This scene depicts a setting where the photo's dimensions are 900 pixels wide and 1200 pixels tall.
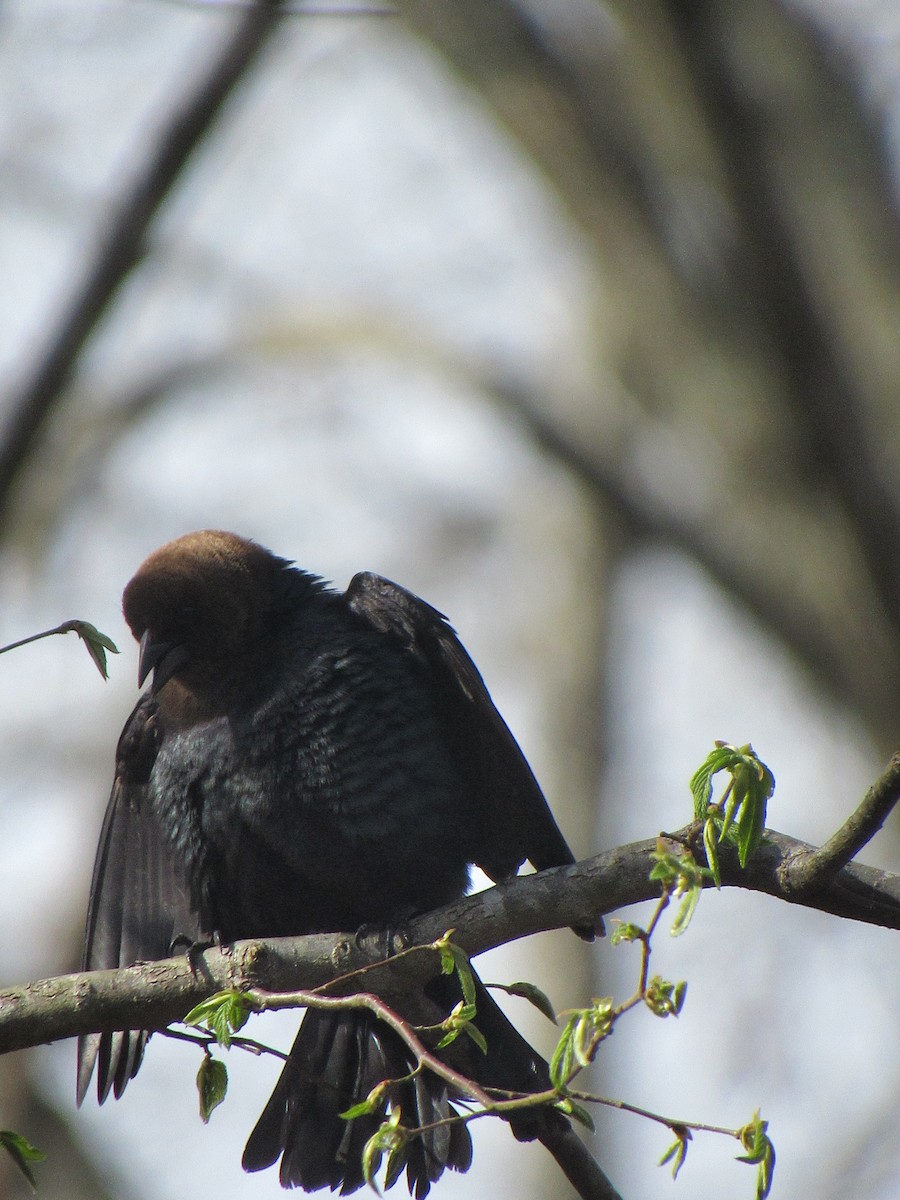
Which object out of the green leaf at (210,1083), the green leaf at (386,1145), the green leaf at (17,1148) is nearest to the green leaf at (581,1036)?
the green leaf at (386,1145)

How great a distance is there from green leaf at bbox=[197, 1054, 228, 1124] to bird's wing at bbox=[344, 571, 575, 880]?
137cm

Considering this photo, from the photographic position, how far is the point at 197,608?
4.27 meters

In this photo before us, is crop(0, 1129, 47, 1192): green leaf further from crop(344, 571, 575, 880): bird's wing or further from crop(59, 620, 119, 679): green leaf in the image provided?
crop(344, 571, 575, 880): bird's wing

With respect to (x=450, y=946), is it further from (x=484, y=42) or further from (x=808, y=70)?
(x=484, y=42)

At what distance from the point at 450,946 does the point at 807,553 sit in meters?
5.08

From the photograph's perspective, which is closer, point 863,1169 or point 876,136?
point 876,136

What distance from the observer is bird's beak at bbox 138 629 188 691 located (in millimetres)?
4203

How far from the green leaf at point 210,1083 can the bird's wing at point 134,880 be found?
4.69ft

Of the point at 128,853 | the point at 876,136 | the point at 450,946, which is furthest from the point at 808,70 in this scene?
the point at 450,946

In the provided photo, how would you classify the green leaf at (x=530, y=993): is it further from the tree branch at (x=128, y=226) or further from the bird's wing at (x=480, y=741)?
the tree branch at (x=128, y=226)

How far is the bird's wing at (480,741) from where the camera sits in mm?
3814

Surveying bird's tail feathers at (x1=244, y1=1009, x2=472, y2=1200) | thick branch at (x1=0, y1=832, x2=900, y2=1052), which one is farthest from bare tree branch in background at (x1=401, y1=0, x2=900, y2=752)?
thick branch at (x1=0, y1=832, x2=900, y2=1052)

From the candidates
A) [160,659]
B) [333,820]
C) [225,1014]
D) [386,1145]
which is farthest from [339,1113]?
[386,1145]

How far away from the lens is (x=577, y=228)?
26.9 feet
